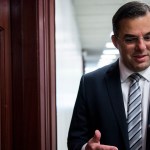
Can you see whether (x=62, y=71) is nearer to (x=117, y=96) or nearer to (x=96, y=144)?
(x=117, y=96)

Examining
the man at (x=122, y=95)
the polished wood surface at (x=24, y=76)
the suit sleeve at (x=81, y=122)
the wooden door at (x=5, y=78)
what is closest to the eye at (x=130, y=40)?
the man at (x=122, y=95)

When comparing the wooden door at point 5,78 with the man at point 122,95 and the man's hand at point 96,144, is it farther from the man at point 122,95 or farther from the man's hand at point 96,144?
the man's hand at point 96,144

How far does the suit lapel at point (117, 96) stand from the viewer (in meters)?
1.02

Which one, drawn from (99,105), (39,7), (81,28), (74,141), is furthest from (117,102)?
(81,28)

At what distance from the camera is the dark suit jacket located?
1046 millimetres

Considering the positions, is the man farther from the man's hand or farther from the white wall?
the white wall

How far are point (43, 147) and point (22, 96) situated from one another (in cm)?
23

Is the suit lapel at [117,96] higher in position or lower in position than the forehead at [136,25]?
lower

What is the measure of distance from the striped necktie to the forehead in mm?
161

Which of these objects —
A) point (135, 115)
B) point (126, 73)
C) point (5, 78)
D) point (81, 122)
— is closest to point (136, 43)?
point (126, 73)

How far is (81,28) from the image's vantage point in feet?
13.1

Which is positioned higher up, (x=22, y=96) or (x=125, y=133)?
(x=22, y=96)

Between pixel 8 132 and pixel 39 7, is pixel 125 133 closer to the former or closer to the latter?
pixel 8 132

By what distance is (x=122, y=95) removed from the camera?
1073 mm
